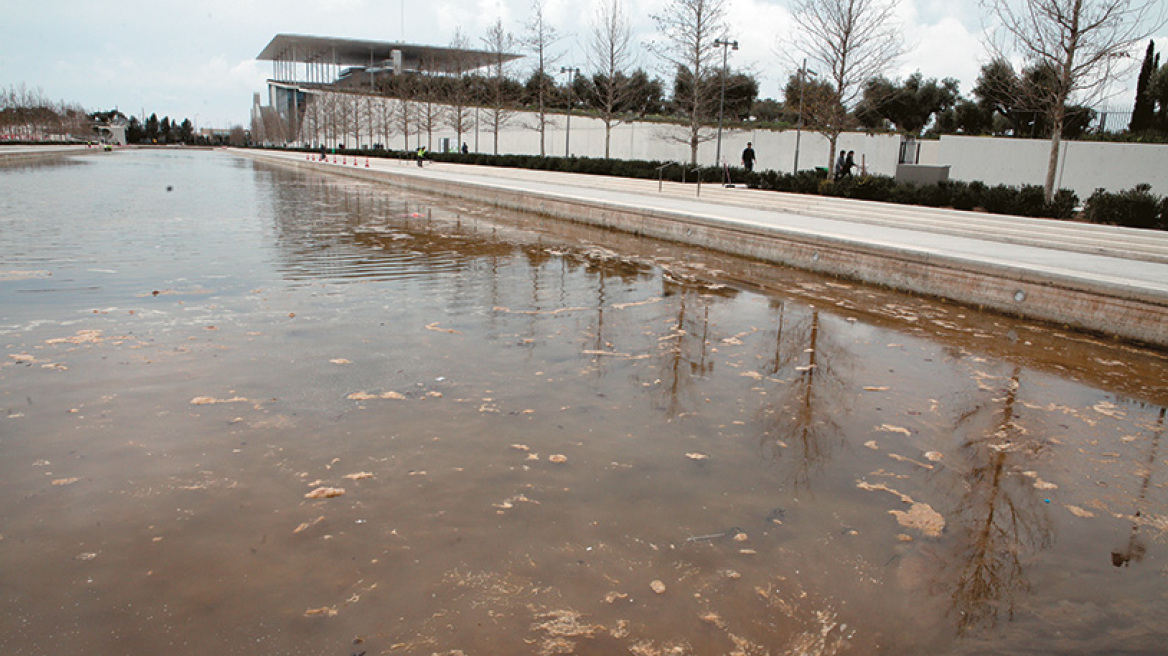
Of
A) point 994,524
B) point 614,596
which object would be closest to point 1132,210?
point 994,524

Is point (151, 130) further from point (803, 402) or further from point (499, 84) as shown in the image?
point (803, 402)

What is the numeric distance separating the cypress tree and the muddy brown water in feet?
72.9

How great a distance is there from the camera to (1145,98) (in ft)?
82.3

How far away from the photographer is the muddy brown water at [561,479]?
291 centimetres

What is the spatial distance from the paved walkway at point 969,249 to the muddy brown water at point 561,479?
0.46m

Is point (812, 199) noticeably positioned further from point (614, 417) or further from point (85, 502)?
point (85, 502)

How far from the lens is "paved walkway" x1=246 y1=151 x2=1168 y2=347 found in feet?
25.5

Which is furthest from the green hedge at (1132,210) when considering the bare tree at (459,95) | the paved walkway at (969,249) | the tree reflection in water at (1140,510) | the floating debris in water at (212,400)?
the bare tree at (459,95)

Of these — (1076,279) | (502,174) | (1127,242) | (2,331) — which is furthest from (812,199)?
(502,174)

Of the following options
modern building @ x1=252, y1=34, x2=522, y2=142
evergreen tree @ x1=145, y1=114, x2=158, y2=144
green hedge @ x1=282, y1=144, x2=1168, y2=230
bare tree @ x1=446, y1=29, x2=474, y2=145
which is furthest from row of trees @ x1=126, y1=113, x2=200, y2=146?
green hedge @ x1=282, y1=144, x2=1168, y2=230

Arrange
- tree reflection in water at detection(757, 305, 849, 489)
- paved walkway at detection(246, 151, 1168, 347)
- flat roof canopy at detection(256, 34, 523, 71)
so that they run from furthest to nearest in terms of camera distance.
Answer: flat roof canopy at detection(256, 34, 523, 71) → paved walkway at detection(246, 151, 1168, 347) → tree reflection in water at detection(757, 305, 849, 489)

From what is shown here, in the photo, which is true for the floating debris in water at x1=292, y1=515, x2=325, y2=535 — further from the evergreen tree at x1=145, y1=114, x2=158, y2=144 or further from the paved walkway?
the evergreen tree at x1=145, y1=114, x2=158, y2=144

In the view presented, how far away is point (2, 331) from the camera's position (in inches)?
252

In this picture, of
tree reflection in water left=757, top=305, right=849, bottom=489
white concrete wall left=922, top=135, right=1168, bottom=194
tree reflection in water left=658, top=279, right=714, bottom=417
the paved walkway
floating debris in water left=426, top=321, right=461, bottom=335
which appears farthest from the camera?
white concrete wall left=922, top=135, right=1168, bottom=194
